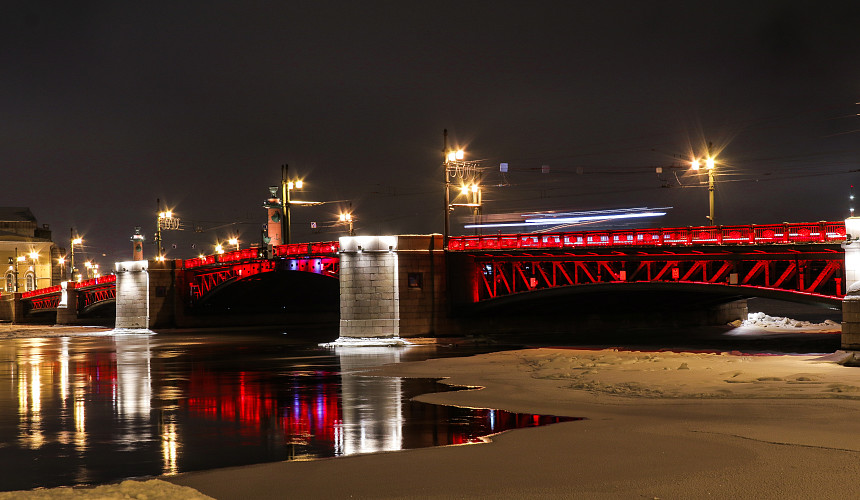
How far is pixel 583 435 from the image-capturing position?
14.8 metres

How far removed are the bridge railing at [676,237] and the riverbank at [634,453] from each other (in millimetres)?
16184

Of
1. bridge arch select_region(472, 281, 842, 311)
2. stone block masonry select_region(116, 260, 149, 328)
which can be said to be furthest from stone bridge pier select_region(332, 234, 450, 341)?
stone block masonry select_region(116, 260, 149, 328)

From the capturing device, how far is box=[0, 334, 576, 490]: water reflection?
13.6 meters

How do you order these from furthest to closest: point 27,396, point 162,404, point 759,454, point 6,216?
point 6,216
point 27,396
point 162,404
point 759,454

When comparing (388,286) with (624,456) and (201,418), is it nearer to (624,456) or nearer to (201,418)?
(201,418)

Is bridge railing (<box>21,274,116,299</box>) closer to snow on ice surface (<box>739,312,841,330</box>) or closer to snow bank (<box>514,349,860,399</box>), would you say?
snow on ice surface (<box>739,312,841,330</box>)

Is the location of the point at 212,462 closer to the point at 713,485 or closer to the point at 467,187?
the point at 713,485

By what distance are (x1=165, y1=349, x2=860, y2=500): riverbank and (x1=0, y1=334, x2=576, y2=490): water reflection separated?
1174 mm

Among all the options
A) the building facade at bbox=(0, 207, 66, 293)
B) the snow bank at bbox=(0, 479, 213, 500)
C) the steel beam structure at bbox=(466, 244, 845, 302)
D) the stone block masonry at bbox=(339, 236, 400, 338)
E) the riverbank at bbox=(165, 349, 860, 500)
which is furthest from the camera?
the building facade at bbox=(0, 207, 66, 293)

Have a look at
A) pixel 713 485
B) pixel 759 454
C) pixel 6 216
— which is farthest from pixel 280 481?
pixel 6 216

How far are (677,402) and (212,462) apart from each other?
980 centimetres

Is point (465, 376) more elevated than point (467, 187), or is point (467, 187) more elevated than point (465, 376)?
point (467, 187)

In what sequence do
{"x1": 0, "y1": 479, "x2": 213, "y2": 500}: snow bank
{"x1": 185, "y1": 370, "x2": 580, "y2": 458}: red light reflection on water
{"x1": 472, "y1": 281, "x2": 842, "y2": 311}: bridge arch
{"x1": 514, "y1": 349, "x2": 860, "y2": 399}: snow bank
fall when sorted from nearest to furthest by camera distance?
{"x1": 0, "y1": 479, "x2": 213, "y2": 500}: snow bank, {"x1": 185, "y1": 370, "x2": 580, "y2": 458}: red light reflection on water, {"x1": 514, "y1": 349, "x2": 860, "y2": 399}: snow bank, {"x1": 472, "y1": 281, "x2": 842, "y2": 311}: bridge arch

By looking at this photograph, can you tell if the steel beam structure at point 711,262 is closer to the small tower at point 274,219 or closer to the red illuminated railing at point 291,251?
the red illuminated railing at point 291,251
